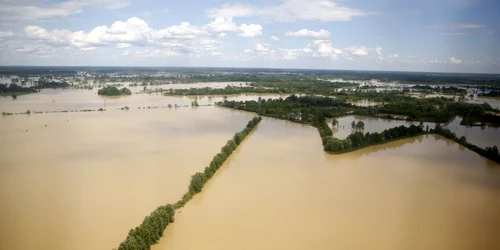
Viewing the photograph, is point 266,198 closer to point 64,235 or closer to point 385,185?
point 385,185

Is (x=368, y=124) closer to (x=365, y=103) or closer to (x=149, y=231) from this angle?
(x=365, y=103)

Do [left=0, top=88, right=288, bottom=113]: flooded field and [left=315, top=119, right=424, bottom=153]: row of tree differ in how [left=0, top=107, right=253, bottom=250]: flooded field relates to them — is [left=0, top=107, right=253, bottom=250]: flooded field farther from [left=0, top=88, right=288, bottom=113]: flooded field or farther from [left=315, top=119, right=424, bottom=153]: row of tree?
[left=315, top=119, right=424, bottom=153]: row of tree

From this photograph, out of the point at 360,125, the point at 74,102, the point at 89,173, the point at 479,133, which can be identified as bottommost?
the point at 89,173

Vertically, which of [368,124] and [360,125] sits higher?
[360,125]

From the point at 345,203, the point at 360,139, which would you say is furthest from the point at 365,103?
the point at 345,203

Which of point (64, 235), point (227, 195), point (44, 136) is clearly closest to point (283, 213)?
point (227, 195)

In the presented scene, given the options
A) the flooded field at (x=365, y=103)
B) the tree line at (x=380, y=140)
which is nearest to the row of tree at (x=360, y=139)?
the tree line at (x=380, y=140)
